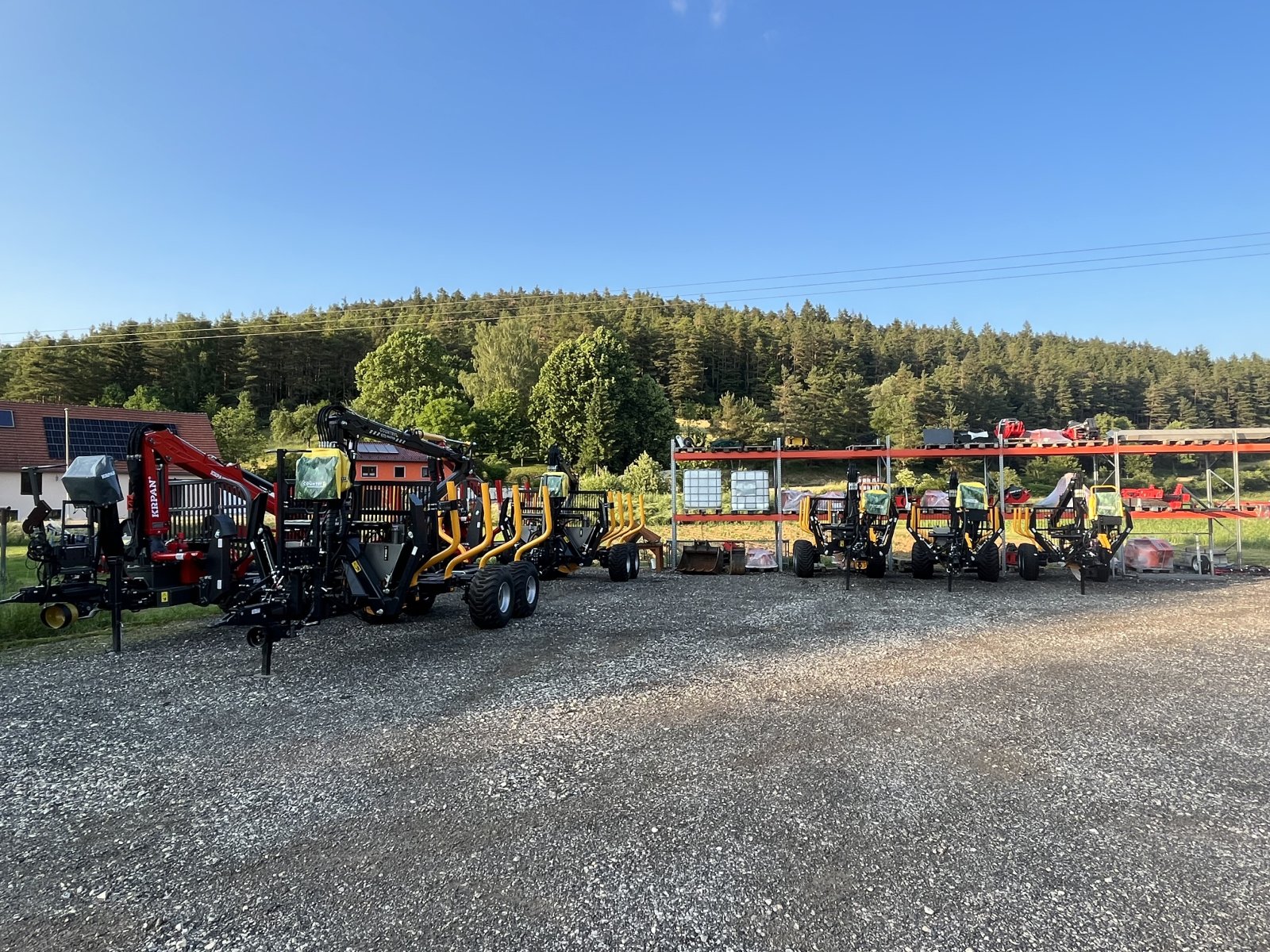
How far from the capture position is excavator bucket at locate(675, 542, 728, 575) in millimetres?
15477

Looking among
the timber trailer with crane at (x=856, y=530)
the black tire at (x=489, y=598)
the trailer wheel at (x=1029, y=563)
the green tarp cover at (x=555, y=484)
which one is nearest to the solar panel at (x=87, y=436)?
the green tarp cover at (x=555, y=484)

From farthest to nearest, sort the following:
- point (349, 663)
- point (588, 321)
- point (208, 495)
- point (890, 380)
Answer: point (588, 321) < point (890, 380) < point (208, 495) < point (349, 663)

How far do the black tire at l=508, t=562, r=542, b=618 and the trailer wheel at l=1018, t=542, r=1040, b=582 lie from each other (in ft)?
31.3

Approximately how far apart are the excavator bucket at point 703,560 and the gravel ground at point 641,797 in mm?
7524

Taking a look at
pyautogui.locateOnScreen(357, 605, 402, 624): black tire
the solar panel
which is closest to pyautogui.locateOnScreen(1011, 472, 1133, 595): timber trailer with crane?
pyautogui.locateOnScreen(357, 605, 402, 624): black tire

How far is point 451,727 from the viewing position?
5.41 m

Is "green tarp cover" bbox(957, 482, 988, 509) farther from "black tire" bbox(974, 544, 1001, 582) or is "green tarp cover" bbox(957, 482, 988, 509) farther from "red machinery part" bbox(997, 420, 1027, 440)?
"red machinery part" bbox(997, 420, 1027, 440)

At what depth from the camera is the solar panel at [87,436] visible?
30.6 metres

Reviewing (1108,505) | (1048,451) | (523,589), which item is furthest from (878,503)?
(523,589)

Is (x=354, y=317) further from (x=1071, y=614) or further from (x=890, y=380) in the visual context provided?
(x=1071, y=614)

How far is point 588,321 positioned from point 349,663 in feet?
272

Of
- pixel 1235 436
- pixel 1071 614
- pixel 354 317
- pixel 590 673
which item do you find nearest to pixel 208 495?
pixel 590 673

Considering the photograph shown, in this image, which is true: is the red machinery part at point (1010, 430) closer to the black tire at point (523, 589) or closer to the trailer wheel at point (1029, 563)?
the trailer wheel at point (1029, 563)

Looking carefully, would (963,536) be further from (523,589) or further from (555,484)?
(523,589)
